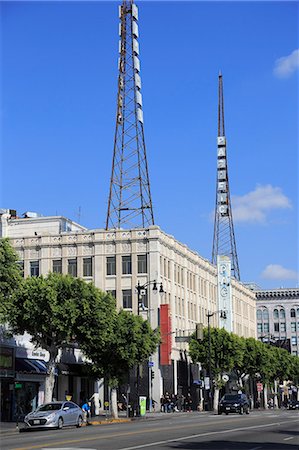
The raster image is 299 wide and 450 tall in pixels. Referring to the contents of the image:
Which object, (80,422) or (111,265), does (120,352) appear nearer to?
(80,422)

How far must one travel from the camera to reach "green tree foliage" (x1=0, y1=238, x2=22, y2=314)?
37.9 meters

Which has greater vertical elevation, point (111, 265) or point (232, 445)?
point (111, 265)

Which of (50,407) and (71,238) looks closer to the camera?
(50,407)

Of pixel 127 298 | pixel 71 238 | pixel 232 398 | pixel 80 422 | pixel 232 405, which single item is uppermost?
pixel 71 238

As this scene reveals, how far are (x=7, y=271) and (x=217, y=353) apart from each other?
45.8 m

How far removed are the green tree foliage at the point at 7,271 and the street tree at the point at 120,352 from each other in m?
13.6

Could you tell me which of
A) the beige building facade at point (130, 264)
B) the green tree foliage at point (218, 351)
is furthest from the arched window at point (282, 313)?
the green tree foliage at point (218, 351)

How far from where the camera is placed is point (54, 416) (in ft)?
127

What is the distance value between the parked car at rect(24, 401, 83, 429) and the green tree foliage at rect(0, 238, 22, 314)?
5638 mm

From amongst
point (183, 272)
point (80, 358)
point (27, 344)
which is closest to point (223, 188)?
point (183, 272)

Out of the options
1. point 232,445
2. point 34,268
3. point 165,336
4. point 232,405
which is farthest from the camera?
point 34,268

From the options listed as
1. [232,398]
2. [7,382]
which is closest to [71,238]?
[232,398]

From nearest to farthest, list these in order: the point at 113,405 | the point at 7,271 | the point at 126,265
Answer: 1. the point at 7,271
2. the point at 113,405
3. the point at 126,265

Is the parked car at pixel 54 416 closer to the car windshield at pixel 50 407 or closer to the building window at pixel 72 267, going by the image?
the car windshield at pixel 50 407
